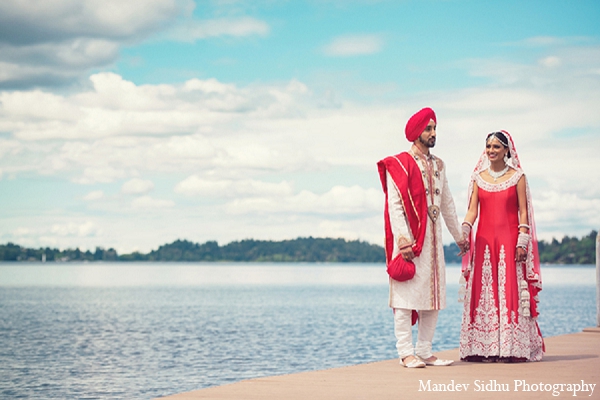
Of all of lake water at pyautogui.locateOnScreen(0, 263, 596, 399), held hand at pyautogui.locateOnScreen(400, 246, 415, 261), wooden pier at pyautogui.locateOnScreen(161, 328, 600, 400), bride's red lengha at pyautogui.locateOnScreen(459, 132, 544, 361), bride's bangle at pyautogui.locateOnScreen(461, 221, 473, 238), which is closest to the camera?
wooden pier at pyautogui.locateOnScreen(161, 328, 600, 400)

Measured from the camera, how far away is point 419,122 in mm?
6566

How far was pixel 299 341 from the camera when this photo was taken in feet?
93.9

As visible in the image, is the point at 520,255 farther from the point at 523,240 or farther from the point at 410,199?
the point at 410,199

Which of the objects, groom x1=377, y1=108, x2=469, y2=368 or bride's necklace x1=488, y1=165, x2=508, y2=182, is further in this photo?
bride's necklace x1=488, y1=165, x2=508, y2=182

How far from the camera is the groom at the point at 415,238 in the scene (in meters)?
6.43

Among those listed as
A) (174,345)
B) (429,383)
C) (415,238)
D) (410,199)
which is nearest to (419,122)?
(410,199)

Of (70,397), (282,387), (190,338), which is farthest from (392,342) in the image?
(282,387)

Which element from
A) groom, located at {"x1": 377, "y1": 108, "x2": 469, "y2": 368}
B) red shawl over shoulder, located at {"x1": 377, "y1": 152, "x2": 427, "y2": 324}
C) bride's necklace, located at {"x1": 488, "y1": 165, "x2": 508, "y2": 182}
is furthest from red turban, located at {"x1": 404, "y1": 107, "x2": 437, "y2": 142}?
bride's necklace, located at {"x1": 488, "y1": 165, "x2": 508, "y2": 182}

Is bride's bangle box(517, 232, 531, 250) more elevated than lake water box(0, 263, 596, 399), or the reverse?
bride's bangle box(517, 232, 531, 250)

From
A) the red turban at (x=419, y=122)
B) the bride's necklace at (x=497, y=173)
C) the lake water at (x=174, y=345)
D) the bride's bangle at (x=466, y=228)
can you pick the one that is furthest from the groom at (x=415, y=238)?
the lake water at (x=174, y=345)

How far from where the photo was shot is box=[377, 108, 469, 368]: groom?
21.1 ft

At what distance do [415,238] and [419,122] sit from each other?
0.97 meters

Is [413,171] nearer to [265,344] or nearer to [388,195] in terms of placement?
[388,195]

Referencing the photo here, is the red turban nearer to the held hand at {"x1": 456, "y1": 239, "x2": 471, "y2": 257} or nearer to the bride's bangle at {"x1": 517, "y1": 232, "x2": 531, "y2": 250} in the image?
the held hand at {"x1": 456, "y1": 239, "x2": 471, "y2": 257}
